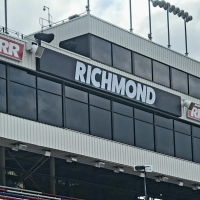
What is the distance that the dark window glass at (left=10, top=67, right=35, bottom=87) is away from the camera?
34.1m

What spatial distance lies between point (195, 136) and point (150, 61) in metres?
5.95

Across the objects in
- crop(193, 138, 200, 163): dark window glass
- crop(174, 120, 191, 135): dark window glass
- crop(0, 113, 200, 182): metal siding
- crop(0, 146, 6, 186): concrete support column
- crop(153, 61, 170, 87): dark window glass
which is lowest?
crop(0, 146, 6, 186): concrete support column

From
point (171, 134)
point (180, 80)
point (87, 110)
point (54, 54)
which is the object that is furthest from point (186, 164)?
point (54, 54)

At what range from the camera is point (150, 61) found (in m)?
43.7

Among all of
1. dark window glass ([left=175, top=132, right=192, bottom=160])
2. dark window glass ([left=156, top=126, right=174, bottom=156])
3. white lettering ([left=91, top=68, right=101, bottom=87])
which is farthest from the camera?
dark window glass ([left=175, top=132, right=192, bottom=160])

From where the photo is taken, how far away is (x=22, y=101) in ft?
113

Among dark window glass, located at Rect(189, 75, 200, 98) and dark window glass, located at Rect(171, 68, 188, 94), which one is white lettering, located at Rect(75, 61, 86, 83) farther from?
dark window glass, located at Rect(189, 75, 200, 98)

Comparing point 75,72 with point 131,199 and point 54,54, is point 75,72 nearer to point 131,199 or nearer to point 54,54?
point 54,54

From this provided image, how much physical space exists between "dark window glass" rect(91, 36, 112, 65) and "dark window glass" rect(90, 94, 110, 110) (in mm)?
2198

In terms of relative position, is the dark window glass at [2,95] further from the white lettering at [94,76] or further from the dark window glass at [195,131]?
the dark window glass at [195,131]

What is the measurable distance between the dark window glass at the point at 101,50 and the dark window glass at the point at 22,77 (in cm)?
Result: 548

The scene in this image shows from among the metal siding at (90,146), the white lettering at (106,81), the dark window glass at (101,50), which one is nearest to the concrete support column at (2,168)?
the metal siding at (90,146)

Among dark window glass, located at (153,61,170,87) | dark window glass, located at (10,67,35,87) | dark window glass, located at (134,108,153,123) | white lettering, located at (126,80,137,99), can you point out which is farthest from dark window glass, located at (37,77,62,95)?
dark window glass, located at (153,61,170,87)

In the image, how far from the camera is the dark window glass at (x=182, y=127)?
4431 cm
